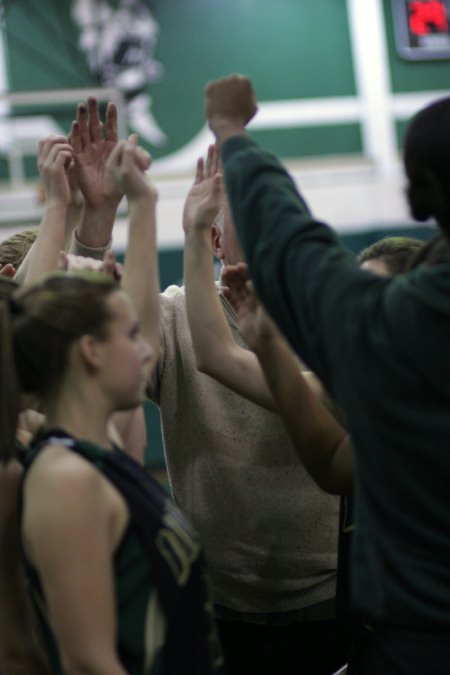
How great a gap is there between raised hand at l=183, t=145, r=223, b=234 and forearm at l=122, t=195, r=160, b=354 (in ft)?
0.56

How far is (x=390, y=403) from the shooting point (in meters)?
1.42

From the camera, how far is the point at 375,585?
146 centimetres

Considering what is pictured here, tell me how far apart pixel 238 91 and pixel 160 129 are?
24.1 ft

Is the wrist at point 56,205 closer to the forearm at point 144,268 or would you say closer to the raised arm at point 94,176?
the raised arm at point 94,176

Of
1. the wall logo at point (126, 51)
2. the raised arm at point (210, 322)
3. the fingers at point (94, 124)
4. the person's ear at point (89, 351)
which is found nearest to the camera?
the person's ear at point (89, 351)

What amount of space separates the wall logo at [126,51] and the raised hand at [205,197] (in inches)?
265

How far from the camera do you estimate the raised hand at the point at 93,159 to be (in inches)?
90.4

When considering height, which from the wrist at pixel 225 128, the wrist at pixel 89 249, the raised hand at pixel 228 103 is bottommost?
the wrist at pixel 89 249

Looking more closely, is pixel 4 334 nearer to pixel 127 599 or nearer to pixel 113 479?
pixel 113 479

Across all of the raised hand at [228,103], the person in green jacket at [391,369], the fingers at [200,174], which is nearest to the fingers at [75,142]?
the fingers at [200,174]

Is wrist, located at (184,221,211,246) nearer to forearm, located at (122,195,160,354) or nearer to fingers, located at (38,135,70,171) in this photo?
forearm, located at (122,195,160,354)

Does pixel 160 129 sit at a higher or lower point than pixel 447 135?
lower

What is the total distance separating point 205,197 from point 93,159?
1.05ft

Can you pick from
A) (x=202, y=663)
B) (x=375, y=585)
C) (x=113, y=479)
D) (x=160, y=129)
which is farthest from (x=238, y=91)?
(x=160, y=129)
